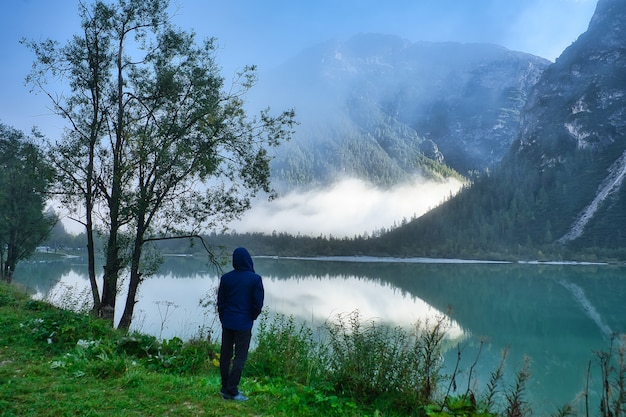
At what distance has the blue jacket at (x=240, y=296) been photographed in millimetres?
5758

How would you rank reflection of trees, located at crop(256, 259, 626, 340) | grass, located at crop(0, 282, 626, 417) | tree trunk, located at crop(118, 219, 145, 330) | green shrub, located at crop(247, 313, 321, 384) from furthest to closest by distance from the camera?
1. reflection of trees, located at crop(256, 259, 626, 340)
2. tree trunk, located at crop(118, 219, 145, 330)
3. green shrub, located at crop(247, 313, 321, 384)
4. grass, located at crop(0, 282, 626, 417)

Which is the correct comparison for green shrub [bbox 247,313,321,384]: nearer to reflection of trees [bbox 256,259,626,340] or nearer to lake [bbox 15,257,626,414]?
lake [bbox 15,257,626,414]

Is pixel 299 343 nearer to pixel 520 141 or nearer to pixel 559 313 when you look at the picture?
pixel 559 313

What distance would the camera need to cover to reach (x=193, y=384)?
5.95 m

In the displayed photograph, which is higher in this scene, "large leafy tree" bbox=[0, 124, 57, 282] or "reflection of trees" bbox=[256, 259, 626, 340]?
"large leafy tree" bbox=[0, 124, 57, 282]

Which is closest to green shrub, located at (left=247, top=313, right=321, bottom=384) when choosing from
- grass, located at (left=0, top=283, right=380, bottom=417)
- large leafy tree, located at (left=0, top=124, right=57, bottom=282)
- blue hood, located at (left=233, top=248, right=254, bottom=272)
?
grass, located at (left=0, top=283, right=380, bottom=417)

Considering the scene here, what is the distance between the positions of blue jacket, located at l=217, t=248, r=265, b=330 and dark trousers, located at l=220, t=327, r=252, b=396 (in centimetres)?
16

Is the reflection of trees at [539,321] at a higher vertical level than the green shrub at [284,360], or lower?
lower

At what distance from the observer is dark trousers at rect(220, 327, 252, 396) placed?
5562 millimetres

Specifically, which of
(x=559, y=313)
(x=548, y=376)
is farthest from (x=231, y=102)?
(x=559, y=313)

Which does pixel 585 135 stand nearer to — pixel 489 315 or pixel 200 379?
pixel 489 315

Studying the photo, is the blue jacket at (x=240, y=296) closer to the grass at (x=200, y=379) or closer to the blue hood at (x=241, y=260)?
the blue hood at (x=241, y=260)

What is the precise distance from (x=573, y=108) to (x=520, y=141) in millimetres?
26189

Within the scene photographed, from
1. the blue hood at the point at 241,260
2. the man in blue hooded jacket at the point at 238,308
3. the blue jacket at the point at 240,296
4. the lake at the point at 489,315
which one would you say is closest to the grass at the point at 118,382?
the man in blue hooded jacket at the point at 238,308
